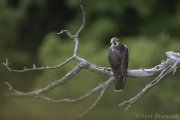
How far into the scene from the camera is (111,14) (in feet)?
44.9

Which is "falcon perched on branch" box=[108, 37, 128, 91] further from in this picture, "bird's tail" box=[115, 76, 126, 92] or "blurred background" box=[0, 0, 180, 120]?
"blurred background" box=[0, 0, 180, 120]

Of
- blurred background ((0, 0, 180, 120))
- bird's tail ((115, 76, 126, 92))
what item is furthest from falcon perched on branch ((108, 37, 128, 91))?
blurred background ((0, 0, 180, 120))

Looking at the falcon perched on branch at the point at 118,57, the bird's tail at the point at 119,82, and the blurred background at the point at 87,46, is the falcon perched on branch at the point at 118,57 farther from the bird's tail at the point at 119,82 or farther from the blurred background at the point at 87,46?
the blurred background at the point at 87,46

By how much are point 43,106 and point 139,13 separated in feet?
8.97

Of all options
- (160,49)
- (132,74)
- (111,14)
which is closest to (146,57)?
(160,49)

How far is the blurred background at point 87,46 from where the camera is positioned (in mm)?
11094

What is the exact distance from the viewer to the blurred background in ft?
36.4

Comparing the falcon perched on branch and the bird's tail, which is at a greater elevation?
the falcon perched on branch

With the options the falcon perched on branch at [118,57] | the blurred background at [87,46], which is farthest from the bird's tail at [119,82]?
the blurred background at [87,46]

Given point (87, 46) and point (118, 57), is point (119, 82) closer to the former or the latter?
point (118, 57)

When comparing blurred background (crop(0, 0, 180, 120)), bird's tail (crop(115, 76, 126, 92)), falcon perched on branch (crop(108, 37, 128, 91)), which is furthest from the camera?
blurred background (crop(0, 0, 180, 120))

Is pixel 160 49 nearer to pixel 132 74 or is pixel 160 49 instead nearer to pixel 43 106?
pixel 43 106

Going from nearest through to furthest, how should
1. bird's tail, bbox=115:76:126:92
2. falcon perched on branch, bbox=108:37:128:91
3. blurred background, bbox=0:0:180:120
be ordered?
bird's tail, bbox=115:76:126:92 < falcon perched on branch, bbox=108:37:128:91 < blurred background, bbox=0:0:180:120

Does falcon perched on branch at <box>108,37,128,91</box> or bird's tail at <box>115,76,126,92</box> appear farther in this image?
falcon perched on branch at <box>108,37,128,91</box>
